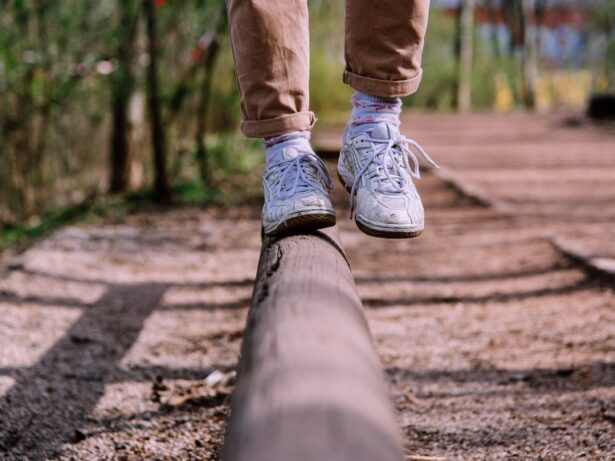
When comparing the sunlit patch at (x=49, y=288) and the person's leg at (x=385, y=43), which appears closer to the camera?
the person's leg at (x=385, y=43)

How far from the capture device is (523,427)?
1909 millimetres

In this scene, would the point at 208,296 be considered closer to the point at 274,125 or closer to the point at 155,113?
the point at 274,125

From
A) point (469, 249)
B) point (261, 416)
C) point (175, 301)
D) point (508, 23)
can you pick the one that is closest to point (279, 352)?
point (261, 416)

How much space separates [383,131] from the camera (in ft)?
5.99

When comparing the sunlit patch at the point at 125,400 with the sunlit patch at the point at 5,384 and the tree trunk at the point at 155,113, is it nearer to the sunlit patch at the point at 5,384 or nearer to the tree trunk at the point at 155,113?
the sunlit patch at the point at 5,384

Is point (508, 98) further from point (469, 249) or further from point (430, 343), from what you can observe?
point (430, 343)

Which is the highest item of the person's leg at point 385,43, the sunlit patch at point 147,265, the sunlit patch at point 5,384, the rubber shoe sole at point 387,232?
the person's leg at point 385,43

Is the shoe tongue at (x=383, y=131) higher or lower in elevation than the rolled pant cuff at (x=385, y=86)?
lower

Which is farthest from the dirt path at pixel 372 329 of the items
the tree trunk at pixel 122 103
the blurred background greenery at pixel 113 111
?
the tree trunk at pixel 122 103

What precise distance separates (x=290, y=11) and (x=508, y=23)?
26.5 metres

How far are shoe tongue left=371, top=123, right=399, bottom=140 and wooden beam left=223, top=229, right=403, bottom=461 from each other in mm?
575

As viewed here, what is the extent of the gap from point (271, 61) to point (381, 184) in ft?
1.13

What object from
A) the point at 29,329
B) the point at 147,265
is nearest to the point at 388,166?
the point at 29,329

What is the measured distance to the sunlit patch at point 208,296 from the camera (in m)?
3.22
